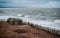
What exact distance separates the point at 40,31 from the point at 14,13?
538 mm

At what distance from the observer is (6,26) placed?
72.6 inches

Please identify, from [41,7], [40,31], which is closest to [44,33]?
[40,31]

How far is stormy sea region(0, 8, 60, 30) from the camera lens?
1.74 meters

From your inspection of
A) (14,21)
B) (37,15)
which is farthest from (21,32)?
(37,15)

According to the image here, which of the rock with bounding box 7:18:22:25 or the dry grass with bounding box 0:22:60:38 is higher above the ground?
the rock with bounding box 7:18:22:25

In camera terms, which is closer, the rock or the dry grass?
the dry grass

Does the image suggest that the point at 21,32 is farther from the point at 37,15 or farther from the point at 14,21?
the point at 37,15

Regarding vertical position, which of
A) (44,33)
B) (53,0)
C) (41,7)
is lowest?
(44,33)

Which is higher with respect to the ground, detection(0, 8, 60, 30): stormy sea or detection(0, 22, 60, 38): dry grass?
detection(0, 8, 60, 30): stormy sea

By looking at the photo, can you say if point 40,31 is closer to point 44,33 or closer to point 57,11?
point 44,33

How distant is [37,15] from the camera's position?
1.82 metres

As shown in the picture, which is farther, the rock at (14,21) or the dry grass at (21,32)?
the rock at (14,21)

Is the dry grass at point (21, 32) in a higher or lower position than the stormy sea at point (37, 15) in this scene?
lower

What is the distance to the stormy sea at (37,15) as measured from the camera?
174 centimetres
